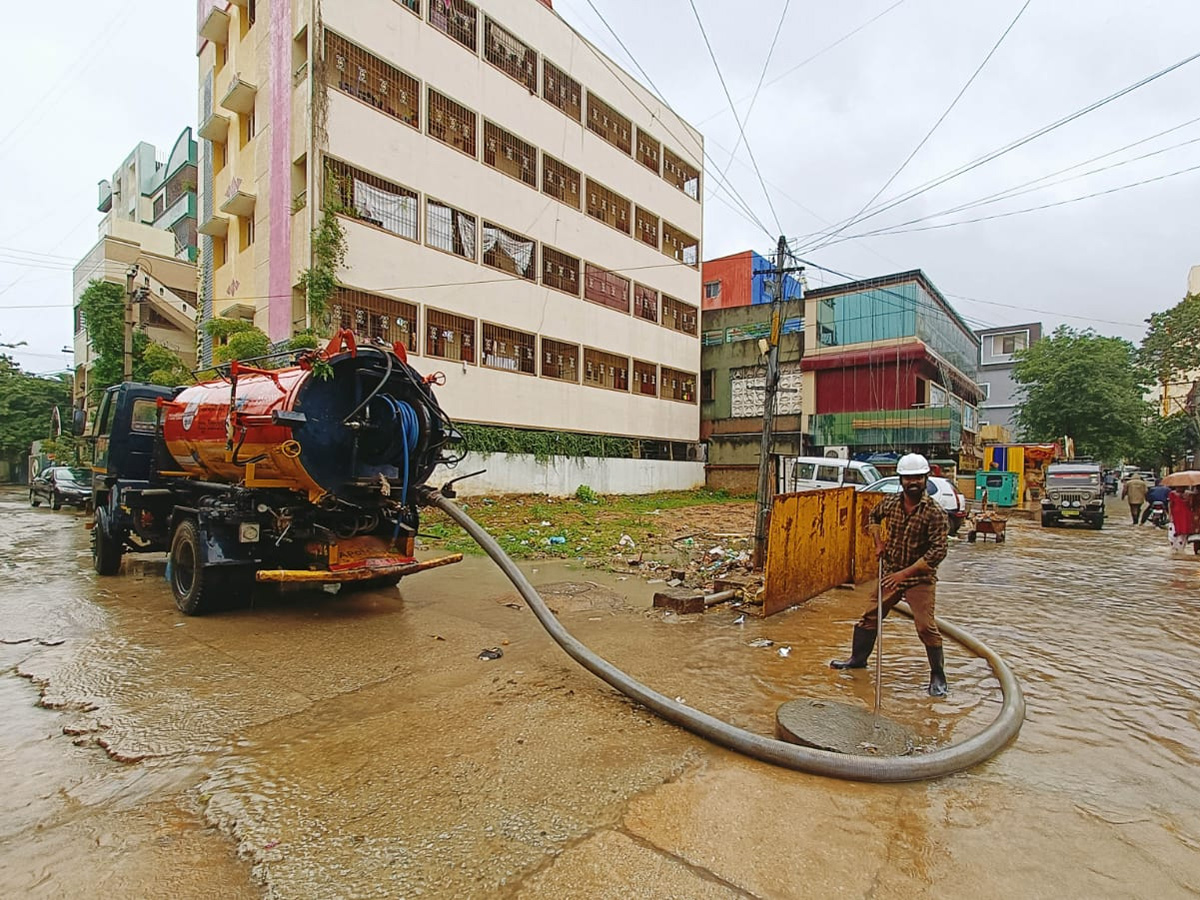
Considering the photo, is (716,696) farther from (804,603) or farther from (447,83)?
(447,83)

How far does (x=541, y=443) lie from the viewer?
22.6 m

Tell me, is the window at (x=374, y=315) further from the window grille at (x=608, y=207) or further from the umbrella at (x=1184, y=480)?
the umbrella at (x=1184, y=480)

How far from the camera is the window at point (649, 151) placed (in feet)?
91.6

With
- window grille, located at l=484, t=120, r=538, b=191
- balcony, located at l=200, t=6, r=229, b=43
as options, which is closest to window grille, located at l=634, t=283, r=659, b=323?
window grille, located at l=484, t=120, r=538, b=191

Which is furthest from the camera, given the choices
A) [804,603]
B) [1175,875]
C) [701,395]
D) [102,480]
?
[701,395]

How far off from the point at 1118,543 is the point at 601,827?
17478mm

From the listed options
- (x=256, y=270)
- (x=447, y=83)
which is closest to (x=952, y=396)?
(x=447, y=83)

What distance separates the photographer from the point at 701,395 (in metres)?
31.8

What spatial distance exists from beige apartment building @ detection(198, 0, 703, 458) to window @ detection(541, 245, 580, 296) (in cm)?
6

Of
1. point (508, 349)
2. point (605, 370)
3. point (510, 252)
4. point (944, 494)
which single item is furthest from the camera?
point (605, 370)

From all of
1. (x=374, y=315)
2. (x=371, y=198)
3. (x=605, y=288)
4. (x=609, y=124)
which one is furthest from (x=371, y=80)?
(x=609, y=124)

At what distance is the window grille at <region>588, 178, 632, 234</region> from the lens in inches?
1001

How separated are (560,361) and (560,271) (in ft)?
11.1

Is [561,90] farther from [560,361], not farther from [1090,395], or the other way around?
[1090,395]
